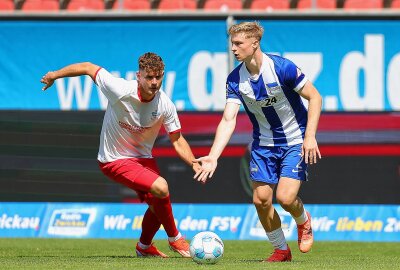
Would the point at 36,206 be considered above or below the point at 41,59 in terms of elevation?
below

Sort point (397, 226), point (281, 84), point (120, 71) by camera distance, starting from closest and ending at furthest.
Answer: point (281, 84) → point (397, 226) → point (120, 71)

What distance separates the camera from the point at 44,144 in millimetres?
16016

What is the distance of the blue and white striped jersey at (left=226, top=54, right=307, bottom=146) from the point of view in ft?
34.5

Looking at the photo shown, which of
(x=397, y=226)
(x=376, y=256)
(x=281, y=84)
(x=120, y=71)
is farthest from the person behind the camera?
(x=120, y=71)

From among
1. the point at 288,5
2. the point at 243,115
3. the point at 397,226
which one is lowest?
the point at 397,226

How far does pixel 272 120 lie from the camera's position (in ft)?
35.3

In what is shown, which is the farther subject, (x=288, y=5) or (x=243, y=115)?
(x=288, y=5)

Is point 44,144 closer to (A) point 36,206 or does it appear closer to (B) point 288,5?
(A) point 36,206

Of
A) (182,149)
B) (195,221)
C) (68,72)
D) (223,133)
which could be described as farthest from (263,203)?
(195,221)

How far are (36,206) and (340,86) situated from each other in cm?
488

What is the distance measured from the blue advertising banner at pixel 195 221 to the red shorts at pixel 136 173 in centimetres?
449

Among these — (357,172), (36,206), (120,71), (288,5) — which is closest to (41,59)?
(120,71)

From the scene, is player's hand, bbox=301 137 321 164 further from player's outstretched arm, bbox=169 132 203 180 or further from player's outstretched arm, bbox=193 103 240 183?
player's outstretched arm, bbox=169 132 203 180

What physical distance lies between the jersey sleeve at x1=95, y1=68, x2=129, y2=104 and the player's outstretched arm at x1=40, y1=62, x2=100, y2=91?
8 cm
